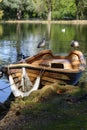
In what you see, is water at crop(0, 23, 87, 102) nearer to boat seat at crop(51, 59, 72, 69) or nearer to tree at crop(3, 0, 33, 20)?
boat seat at crop(51, 59, 72, 69)

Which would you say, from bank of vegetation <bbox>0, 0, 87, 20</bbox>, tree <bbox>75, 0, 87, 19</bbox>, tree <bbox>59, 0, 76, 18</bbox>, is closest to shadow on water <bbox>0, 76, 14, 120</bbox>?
bank of vegetation <bbox>0, 0, 87, 20</bbox>

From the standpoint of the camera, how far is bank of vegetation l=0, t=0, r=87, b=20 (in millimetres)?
91562

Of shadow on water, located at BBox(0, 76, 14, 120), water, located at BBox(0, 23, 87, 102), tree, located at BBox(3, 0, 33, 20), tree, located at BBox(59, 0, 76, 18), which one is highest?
shadow on water, located at BBox(0, 76, 14, 120)

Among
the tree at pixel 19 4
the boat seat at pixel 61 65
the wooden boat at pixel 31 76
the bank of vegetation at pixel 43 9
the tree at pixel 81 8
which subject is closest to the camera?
the wooden boat at pixel 31 76

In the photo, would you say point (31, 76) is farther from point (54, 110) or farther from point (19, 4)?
point (19, 4)

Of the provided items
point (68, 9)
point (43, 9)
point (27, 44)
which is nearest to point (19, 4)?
point (43, 9)

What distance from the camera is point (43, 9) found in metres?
96.1

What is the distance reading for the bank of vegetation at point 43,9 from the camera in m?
91.6

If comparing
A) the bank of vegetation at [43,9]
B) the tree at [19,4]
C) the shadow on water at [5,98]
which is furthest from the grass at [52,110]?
the tree at [19,4]

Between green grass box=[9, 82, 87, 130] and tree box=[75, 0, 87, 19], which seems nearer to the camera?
green grass box=[9, 82, 87, 130]

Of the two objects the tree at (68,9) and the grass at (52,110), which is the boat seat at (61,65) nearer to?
the grass at (52,110)

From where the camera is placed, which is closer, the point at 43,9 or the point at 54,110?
the point at 54,110

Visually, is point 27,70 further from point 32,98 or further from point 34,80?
point 32,98

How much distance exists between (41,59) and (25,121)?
783cm
